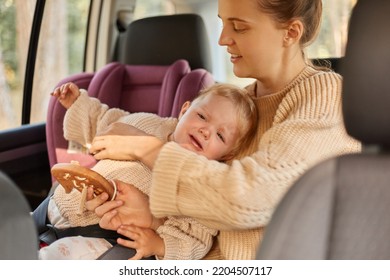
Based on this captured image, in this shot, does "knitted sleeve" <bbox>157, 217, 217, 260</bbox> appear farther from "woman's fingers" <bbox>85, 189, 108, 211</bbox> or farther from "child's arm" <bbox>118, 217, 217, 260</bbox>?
"woman's fingers" <bbox>85, 189, 108, 211</bbox>

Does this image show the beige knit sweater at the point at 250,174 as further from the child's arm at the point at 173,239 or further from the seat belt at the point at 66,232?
the seat belt at the point at 66,232

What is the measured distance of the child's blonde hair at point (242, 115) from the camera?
5.17 feet

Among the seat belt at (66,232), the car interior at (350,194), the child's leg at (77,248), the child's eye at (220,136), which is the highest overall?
the car interior at (350,194)

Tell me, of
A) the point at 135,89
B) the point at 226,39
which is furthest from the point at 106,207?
the point at 135,89

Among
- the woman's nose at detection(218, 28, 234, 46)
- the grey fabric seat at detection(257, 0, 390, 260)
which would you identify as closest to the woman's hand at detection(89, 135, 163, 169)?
the woman's nose at detection(218, 28, 234, 46)

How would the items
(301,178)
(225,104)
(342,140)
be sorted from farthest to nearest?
(225,104) < (342,140) < (301,178)

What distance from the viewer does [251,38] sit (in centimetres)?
158

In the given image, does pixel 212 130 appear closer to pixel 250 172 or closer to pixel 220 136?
pixel 220 136

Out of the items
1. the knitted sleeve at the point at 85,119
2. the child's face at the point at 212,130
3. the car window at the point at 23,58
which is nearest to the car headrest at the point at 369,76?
the child's face at the point at 212,130

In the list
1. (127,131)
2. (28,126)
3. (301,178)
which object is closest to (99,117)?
(127,131)

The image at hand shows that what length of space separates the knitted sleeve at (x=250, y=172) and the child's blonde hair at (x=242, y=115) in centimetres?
19

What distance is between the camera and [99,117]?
198cm

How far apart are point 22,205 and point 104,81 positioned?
1.41 metres

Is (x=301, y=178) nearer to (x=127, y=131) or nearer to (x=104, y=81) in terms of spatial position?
(x=127, y=131)
